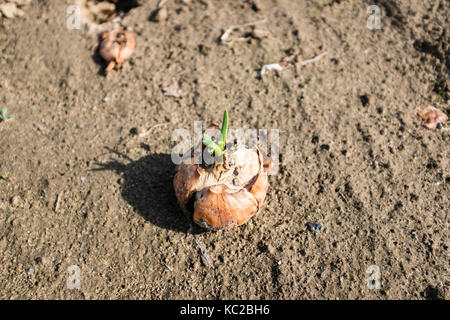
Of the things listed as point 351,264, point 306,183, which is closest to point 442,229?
point 351,264


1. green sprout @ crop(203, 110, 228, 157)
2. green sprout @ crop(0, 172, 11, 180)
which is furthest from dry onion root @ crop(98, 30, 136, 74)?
green sprout @ crop(203, 110, 228, 157)

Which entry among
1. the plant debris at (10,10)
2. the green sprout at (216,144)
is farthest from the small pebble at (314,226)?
the plant debris at (10,10)

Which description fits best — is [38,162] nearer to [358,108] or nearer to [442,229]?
[358,108]

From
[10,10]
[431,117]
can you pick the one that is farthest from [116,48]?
[431,117]

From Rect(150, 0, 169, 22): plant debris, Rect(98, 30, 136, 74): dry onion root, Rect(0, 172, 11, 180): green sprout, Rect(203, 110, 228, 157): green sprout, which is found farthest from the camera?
Rect(150, 0, 169, 22): plant debris

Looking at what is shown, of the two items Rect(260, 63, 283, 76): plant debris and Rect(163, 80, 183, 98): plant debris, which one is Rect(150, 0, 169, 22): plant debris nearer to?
Rect(163, 80, 183, 98): plant debris
